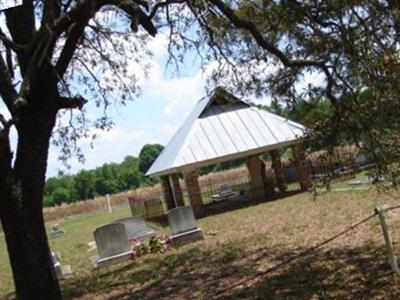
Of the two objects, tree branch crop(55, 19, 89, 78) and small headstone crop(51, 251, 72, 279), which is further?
small headstone crop(51, 251, 72, 279)

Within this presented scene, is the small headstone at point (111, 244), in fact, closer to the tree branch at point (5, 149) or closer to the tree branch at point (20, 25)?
the tree branch at point (20, 25)

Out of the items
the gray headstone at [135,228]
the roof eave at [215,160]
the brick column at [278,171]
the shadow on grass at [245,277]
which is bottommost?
the shadow on grass at [245,277]

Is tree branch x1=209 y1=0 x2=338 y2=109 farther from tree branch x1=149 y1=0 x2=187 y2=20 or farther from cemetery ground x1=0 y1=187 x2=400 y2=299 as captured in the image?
cemetery ground x1=0 y1=187 x2=400 y2=299

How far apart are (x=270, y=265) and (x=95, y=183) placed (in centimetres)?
10751

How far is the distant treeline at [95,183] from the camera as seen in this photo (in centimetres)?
10931

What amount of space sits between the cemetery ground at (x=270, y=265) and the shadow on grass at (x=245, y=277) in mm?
15

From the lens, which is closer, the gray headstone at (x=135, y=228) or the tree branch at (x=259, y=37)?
the tree branch at (x=259, y=37)

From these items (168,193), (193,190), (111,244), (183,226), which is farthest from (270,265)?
(168,193)

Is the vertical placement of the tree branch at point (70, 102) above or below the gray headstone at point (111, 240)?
above

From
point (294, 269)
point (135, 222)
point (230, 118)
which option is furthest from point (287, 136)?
point (294, 269)

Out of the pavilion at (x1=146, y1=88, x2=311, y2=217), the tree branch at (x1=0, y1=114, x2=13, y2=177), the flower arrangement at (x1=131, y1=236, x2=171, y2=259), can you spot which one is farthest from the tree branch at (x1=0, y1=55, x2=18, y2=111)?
the pavilion at (x1=146, y1=88, x2=311, y2=217)

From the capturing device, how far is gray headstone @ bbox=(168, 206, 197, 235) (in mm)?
18312

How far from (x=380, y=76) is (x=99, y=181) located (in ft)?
371

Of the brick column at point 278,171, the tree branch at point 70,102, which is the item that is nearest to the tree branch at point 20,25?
the tree branch at point 70,102
